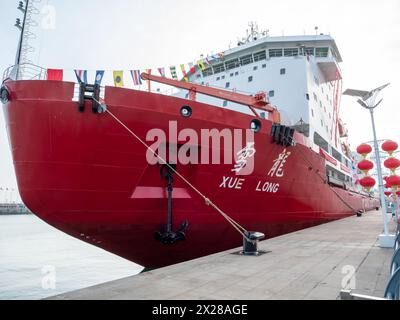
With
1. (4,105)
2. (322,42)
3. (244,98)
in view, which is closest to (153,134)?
(4,105)

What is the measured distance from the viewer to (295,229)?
463 inches

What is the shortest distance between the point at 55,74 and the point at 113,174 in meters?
2.93

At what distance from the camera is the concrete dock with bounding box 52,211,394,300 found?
3.78 m

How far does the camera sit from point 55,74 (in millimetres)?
7156

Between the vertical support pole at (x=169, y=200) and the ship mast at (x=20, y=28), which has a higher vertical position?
the ship mast at (x=20, y=28)

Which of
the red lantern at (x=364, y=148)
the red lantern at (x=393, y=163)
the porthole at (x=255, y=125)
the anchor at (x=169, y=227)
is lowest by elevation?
the anchor at (x=169, y=227)

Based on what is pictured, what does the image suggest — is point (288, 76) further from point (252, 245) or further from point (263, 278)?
point (263, 278)

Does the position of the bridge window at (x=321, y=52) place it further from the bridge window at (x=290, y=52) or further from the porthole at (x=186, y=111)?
the porthole at (x=186, y=111)

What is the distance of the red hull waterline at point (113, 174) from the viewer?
21.8ft

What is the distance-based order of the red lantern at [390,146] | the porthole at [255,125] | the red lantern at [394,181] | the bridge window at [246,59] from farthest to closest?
→ the bridge window at [246,59] → the red lantern at [394,181] → the red lantern at [390,146] → the porthole at [255,125]

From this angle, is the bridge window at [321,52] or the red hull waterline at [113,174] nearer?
the red hull waterline at [113,174]

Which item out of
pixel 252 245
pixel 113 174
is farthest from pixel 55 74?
pixel 252 245

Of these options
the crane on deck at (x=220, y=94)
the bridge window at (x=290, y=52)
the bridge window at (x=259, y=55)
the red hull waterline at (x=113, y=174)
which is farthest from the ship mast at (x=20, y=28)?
the bridge window at (x=290, y=52)

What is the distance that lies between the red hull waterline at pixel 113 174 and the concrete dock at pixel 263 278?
2049mm
